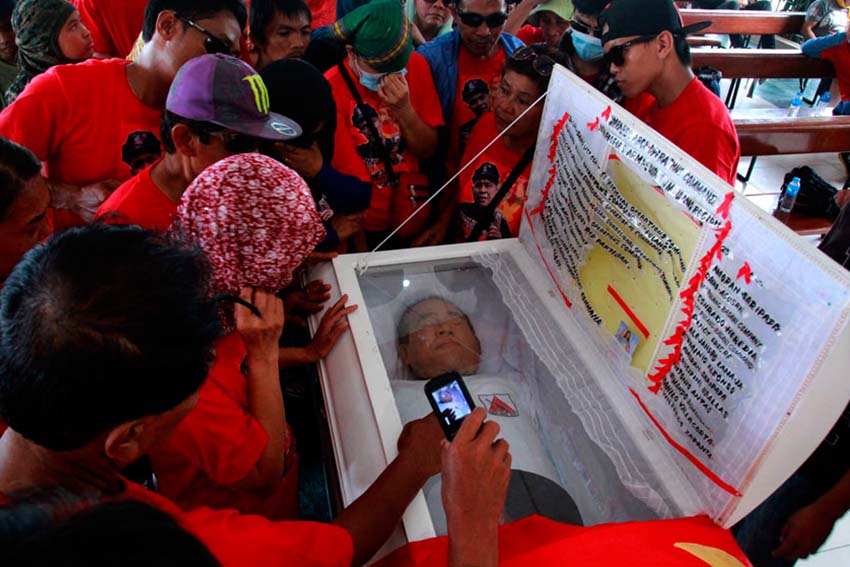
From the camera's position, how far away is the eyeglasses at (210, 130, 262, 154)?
1283mm

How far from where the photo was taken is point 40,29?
5.91 ft

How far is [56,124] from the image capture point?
4.98 feet

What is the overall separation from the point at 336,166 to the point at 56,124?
0.77m

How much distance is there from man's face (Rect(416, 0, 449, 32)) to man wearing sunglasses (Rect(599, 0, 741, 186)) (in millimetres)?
1192

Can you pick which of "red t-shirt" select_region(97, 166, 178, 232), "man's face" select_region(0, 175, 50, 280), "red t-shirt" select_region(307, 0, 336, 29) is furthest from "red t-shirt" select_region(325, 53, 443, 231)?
"red t-shirt" select_region(307, 0, 336, 29)

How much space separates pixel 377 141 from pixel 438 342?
76 cm

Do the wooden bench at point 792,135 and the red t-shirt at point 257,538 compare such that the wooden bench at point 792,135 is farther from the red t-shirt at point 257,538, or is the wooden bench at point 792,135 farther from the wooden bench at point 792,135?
the red t-shirt at point 257,538

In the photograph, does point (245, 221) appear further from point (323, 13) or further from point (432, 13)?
point (323, 13)

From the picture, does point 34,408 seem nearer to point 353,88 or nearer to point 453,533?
point 453,533

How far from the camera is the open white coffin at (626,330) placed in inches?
31.6

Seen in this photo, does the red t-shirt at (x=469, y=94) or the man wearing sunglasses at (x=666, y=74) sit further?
the red t-shirt at (x=469, y=94)

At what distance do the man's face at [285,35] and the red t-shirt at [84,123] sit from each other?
57 cm

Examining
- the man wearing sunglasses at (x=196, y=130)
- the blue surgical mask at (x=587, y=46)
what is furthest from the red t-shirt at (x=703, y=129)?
the man wearing sunglasses at (x=196, y=130)

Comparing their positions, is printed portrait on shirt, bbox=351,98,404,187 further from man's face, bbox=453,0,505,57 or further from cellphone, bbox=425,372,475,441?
cellphone, bbox=425,372,475,441
